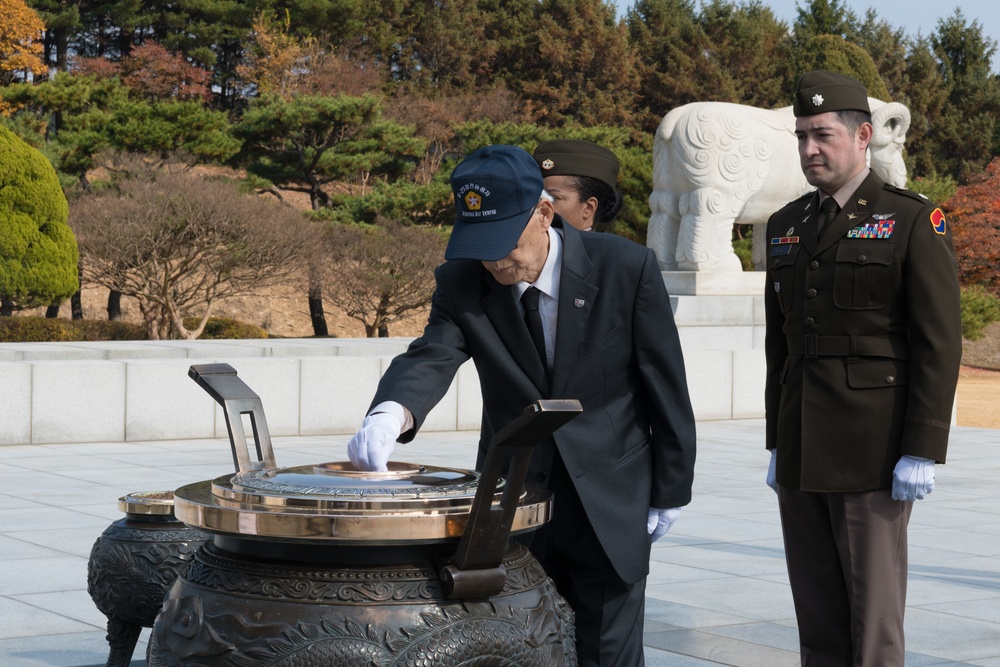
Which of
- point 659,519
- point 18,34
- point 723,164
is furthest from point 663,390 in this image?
point 18,34

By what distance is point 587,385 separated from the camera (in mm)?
2629

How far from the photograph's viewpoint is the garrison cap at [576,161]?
11.7 feet

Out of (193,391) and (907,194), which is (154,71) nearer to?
(193,391)

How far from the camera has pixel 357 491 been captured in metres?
2.01

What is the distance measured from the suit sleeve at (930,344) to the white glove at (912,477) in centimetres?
3

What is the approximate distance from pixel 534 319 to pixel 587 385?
0.18m

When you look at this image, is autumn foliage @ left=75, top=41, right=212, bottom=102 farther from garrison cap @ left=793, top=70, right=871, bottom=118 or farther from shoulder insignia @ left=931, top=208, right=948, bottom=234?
shoulder insignia @ left=931, top=208, right=948, bottom=234

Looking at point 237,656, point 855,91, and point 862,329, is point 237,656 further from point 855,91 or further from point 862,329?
point 855,91

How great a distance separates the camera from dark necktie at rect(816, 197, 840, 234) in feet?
10.6

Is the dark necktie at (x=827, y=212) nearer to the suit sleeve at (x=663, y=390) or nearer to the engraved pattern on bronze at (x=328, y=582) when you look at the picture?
the suit sleeve at (x=663, y=390)

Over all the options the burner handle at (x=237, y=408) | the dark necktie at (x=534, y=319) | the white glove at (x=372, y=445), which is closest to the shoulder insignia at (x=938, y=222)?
the dark necktie at (x=534, y=319)

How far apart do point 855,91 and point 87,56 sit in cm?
3875

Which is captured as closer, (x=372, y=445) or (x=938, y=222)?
(x=372, y=445)

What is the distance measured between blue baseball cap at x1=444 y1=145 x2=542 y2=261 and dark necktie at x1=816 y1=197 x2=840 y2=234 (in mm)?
1106
